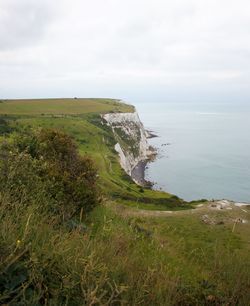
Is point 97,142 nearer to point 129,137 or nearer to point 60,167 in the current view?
point 129,137

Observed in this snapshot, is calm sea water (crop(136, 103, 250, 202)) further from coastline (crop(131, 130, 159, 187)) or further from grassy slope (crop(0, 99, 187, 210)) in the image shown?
grassy slope (crop(0, 99, 187, 210))

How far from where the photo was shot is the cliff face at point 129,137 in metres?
113

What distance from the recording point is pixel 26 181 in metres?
9.77

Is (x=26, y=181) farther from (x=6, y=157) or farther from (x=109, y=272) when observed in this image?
(x=109, y=272)

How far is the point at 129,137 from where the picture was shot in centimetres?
12469

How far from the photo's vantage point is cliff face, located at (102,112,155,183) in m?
113

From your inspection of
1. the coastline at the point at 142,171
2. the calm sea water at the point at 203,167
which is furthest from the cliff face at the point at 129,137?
the calm sea water at the point at 203,167

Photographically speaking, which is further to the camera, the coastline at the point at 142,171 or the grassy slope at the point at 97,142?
the coastline at the point at 142,171

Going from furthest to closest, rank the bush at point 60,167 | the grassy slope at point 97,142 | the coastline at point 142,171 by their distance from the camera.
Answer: the coastline at point 142,171 → the grassy slope at point 97,142 → the bush at point 60,167

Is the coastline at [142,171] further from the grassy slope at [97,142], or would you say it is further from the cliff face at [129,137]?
the grassy slope at [97,142]

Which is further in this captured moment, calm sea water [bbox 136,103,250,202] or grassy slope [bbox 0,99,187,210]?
calm sea water [bbox 136,103,250,202]

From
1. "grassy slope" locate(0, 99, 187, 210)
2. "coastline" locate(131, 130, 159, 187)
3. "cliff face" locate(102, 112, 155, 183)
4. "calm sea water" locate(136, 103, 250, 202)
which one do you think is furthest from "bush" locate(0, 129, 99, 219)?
"cliff face" locate(102, 112, 155, 183)

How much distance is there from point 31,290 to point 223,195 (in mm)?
83644

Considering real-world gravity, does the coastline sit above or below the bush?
below
